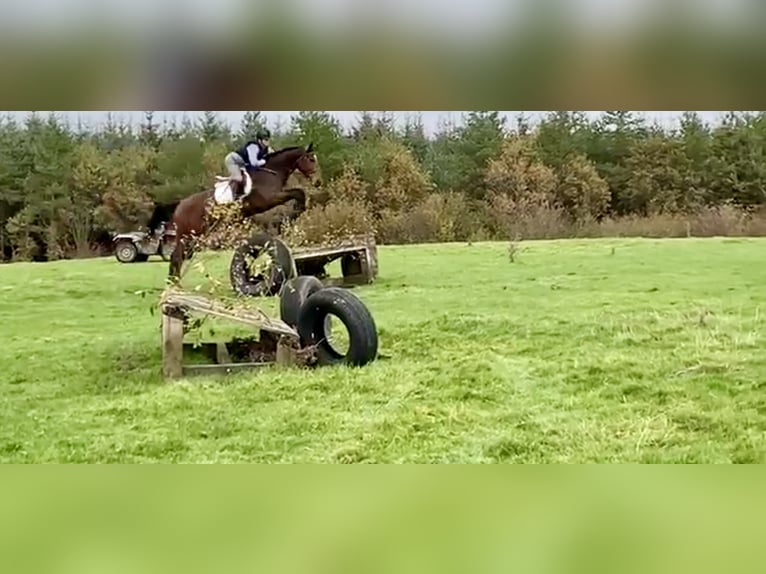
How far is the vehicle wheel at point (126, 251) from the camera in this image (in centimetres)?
229

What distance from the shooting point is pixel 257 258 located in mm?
2305

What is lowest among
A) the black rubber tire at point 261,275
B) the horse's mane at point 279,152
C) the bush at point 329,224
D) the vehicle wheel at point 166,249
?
the black rubber tire at point 261,275

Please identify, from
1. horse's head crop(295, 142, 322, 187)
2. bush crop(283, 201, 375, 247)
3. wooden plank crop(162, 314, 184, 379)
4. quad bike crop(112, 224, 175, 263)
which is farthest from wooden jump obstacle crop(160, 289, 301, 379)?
horse's head crop(295, 142, 322, 187)

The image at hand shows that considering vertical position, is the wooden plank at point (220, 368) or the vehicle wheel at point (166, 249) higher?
the vehicle wheel at point (166, 249)

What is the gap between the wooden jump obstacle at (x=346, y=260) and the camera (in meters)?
2.31

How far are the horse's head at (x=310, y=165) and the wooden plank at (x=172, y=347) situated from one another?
1.50 ft

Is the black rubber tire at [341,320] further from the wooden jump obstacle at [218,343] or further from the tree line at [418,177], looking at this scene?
the tree line at [418,177]

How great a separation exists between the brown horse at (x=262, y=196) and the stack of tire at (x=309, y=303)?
0.09 m

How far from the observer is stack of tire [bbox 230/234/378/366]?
228 cm

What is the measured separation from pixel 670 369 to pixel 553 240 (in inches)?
16.0

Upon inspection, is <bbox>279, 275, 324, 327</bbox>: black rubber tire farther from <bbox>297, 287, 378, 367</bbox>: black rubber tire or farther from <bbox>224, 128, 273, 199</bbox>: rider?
<bbox>224, 128, 273, 199</bbox>: rider

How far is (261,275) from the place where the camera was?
2314 mm

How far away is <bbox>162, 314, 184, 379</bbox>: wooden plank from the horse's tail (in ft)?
0.70

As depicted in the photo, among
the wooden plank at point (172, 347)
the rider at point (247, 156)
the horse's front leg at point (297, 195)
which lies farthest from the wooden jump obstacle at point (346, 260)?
the wooden plank at point (172, 347)
